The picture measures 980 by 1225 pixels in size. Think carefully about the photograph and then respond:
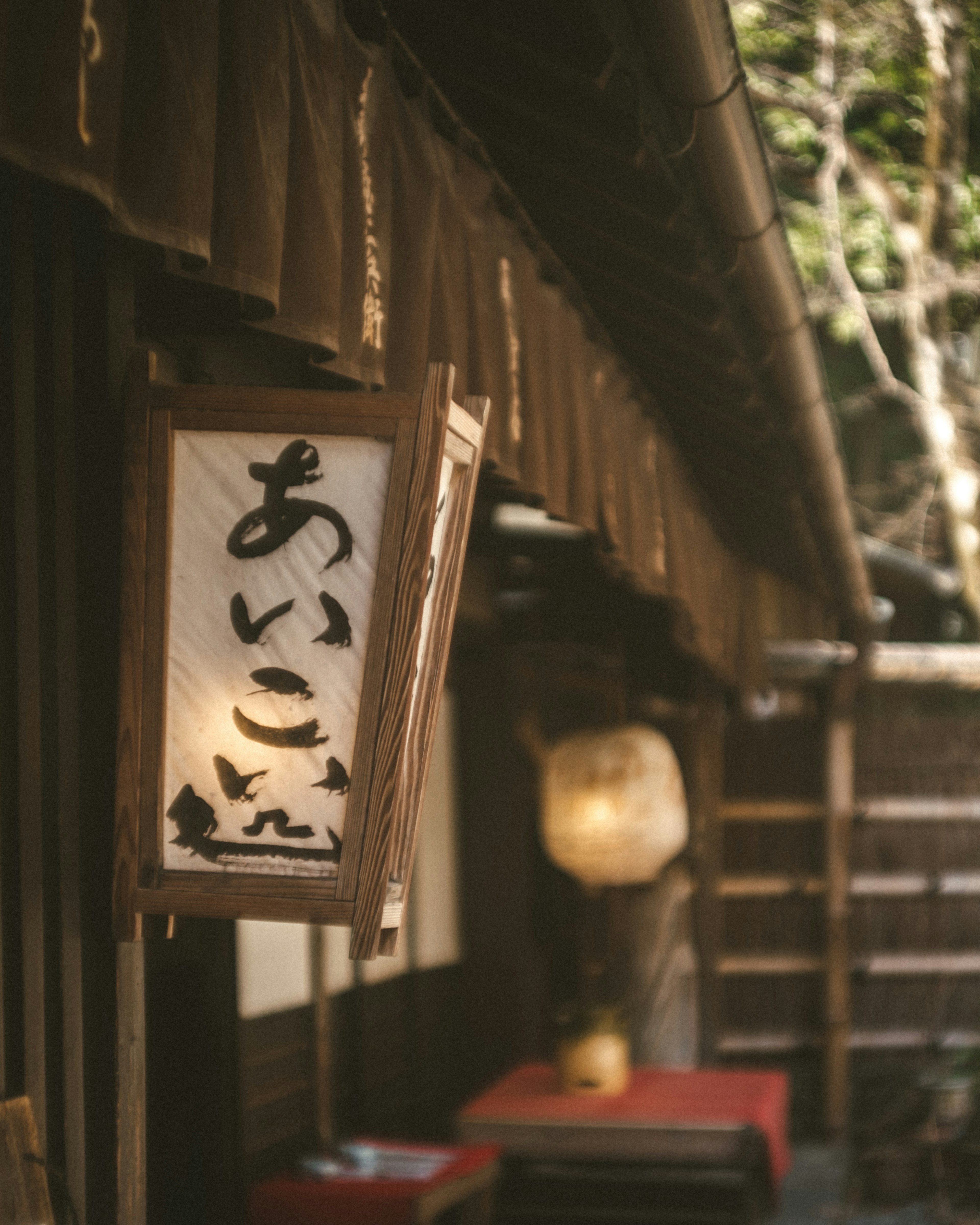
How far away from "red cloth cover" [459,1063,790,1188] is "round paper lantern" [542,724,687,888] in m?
1.18

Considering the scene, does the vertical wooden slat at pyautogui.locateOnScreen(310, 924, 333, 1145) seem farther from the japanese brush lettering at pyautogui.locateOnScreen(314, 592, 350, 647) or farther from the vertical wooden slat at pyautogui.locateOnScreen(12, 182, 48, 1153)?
the japanese brush lettering at pyautogui.locateOnScreen(314, 592, 350, 647)

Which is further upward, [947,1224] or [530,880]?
[530,880]

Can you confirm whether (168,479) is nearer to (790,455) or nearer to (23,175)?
(23,175)

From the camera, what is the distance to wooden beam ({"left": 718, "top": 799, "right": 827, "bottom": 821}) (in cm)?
1043

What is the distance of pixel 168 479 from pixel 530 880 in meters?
6.44

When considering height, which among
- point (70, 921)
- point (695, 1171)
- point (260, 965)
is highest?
point (70, 921)

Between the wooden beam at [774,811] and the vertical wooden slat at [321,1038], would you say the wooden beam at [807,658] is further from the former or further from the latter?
the vertical wooden slat at [321,1038]

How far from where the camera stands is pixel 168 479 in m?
2.42

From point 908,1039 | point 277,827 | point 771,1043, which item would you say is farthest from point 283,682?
point 908,1039

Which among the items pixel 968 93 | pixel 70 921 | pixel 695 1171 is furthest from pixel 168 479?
pixel 968 93

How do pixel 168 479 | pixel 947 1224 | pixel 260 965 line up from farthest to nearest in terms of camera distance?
pixel 947 1224 → pixel 260 965 → pixel 168 479

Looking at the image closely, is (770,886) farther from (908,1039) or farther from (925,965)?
(908,1039)

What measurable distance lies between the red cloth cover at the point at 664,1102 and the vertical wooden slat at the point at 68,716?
4.49 m

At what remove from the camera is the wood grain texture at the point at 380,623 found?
2328 mm
